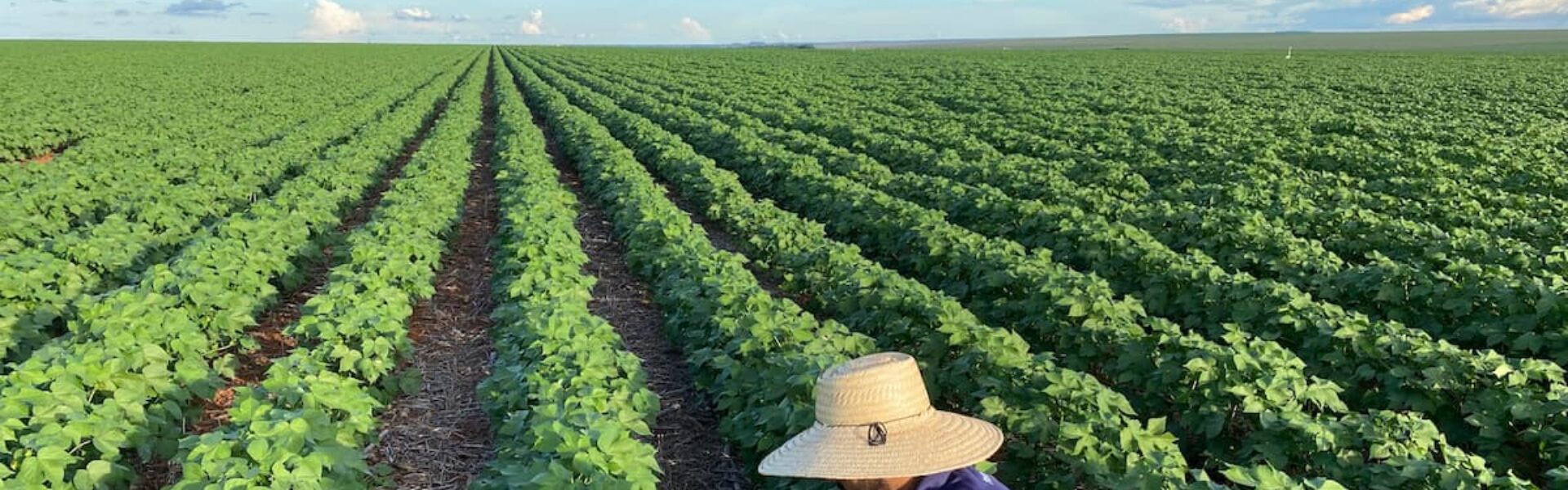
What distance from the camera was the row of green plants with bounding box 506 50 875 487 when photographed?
498cm

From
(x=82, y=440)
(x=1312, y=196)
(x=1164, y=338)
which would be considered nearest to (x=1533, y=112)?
(x=1312, y=196)

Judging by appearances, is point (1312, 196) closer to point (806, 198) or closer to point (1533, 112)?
point (806, 198)

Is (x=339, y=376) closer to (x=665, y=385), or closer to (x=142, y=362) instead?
(x=142, y=362)

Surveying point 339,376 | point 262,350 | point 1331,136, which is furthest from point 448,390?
point 1331,136

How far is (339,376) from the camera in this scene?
5.28 meters

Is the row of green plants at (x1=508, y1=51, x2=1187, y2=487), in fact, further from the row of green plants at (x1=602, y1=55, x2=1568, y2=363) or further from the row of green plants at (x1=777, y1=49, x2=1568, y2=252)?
the row of green plants at (x1=777, y1=49, x2=1568, y2=252)

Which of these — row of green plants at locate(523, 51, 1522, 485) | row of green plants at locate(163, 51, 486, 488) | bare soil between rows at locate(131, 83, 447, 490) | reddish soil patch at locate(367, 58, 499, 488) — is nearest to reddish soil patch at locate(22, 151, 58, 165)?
bare soil between rows at locate(131, 83, 447, 490)

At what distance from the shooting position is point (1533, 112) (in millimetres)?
20578

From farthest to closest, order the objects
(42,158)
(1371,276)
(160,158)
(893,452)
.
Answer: (42,158) < (160,158) < (1371,276) < (893,452)

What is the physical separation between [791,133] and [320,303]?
12.3 metres

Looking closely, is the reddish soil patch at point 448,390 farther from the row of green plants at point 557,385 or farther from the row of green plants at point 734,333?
the row of green plants at point 734,333

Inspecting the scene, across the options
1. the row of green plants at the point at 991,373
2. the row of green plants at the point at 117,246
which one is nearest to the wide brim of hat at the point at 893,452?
the row of green plants at the point at 991,373

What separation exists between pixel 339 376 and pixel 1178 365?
189 inches

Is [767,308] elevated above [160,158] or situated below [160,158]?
below
